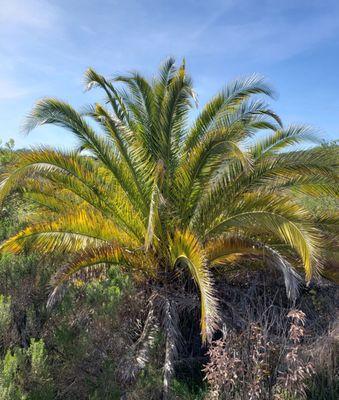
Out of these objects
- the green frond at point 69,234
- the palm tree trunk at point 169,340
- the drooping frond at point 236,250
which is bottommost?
the palm tree trunk at point 169,340

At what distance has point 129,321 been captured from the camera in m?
6.09

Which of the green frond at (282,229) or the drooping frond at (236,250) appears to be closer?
the green frond at (282,229)

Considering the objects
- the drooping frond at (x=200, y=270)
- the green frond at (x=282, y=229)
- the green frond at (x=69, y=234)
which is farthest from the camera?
the green frond at (x=69, y=234)

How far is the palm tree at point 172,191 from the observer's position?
18.7 feet

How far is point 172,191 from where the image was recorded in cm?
656

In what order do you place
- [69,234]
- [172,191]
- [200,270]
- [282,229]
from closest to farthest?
1. [200,270]
2. [282,229]
3. [69,234]
4. [172,191]

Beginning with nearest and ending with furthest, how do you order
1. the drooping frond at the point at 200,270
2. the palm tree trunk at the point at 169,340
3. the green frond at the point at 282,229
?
the drooping frond at the point at 200,270 → the green frond at the point at 282,229 → the palm tree trunk at the point at 169,340

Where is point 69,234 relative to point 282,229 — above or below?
below

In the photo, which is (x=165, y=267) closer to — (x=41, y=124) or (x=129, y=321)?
(x=129, y=321)

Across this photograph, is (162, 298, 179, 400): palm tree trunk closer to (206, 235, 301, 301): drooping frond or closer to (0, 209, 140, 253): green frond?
(206, 235, 301, 301): drooping frond

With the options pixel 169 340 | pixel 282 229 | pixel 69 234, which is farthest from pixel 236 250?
pixel 69 234

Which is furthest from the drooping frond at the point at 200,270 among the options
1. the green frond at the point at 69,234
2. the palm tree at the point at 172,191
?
the green frond at the point at 69,234

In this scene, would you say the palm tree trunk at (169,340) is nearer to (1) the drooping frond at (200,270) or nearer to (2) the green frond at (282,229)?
(1) the drooping frond at (200,270)

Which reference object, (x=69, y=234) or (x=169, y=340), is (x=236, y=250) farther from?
(x=69, y=234)
